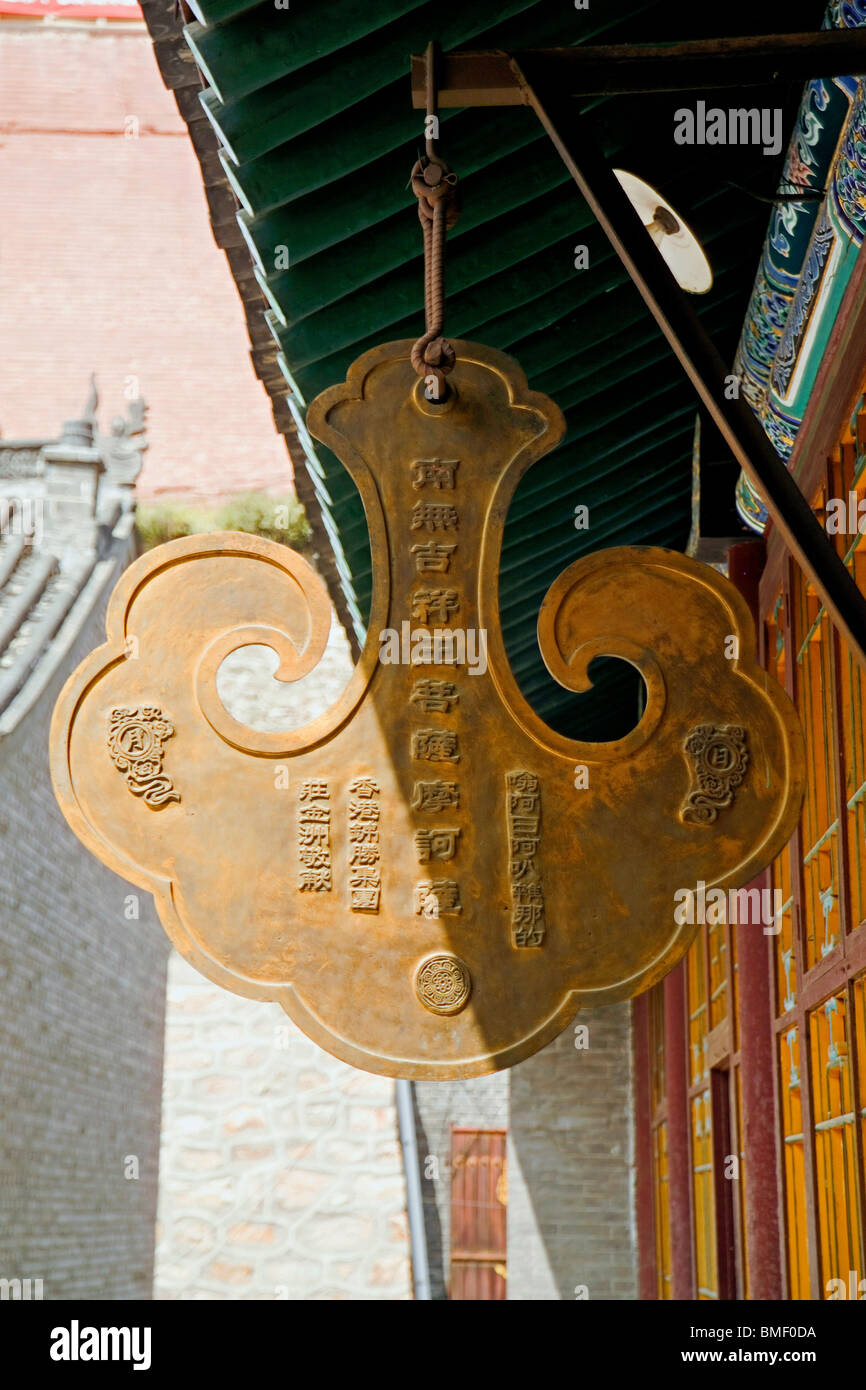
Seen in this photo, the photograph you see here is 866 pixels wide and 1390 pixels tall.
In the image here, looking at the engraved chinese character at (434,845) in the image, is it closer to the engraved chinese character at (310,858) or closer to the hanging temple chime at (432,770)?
the hanging temple chime at (432,770)

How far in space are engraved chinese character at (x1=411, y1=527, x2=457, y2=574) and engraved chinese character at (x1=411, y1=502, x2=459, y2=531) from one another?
0.01m

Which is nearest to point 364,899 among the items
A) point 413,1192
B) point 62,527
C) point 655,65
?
point 655,65

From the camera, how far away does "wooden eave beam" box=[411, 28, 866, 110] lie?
1.93 metres

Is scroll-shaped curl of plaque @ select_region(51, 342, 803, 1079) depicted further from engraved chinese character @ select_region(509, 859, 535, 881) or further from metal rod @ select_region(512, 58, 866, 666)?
metal rod @ select_region(512, 58, 866, 666)

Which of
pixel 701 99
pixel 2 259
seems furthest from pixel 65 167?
pixel 701 99

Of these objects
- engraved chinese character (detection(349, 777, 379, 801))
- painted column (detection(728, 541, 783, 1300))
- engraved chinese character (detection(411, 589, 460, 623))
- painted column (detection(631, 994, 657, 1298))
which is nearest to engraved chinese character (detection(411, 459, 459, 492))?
engraved chinese character (detection(411, 589, 460, 623))

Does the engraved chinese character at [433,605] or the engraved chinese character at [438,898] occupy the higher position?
the engraved chinese character at [433,605]

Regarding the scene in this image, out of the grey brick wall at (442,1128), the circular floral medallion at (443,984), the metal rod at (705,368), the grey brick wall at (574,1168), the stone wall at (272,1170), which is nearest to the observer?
the metal rod at (705,368)

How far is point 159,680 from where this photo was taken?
2.05 metres

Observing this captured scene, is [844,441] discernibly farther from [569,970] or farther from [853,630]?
[569,970]

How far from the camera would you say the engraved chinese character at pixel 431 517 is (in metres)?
2.10

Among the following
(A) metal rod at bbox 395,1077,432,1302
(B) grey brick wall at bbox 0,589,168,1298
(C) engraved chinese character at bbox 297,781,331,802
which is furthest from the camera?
(A) metal rod at bbox 395,1077,432,1302

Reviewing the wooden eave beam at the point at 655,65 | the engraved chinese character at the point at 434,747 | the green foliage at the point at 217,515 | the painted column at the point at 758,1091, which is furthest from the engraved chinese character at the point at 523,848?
the green foliage at the point at 217,515

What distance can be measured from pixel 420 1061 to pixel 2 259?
19596 millimetres
